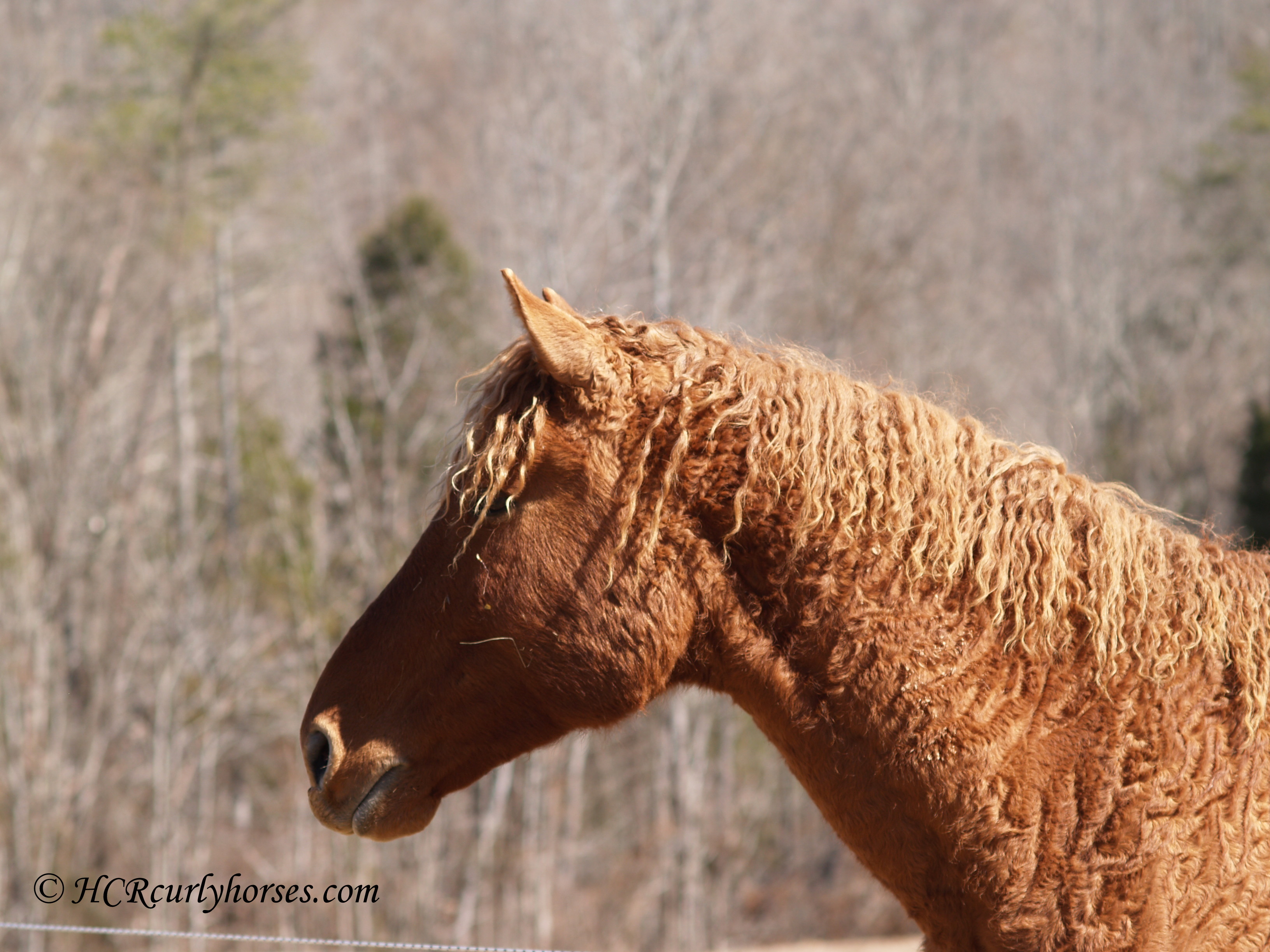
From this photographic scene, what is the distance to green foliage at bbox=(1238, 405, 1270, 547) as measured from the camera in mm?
14852

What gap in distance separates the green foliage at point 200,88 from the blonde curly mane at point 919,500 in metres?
17.3

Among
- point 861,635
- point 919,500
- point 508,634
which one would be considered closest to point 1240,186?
point 919,500

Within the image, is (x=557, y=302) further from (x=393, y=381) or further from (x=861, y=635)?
(x=393, y=381)

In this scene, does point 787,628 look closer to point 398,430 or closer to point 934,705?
point 934,705

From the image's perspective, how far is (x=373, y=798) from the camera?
6.93 ft

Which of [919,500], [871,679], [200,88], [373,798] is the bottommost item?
[373,798]

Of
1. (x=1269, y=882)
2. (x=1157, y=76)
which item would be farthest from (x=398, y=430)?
(x=1157, y=76)

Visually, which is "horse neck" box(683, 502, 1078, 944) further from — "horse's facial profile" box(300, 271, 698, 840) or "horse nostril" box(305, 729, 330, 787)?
"horse nostril" box(305, 729, 330, 787)

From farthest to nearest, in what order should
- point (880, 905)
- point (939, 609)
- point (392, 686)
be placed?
1. point (880, 905)
2. point (392, 686)
3. point (939, 609)

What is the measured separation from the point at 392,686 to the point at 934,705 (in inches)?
43.5

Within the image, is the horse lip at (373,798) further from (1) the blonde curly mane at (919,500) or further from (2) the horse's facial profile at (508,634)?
(1) the blonde curly mane at (919,500)

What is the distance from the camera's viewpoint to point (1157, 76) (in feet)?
108

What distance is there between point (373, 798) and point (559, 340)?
1.04 metres

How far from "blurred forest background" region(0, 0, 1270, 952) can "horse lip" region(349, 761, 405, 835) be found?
1.34m
